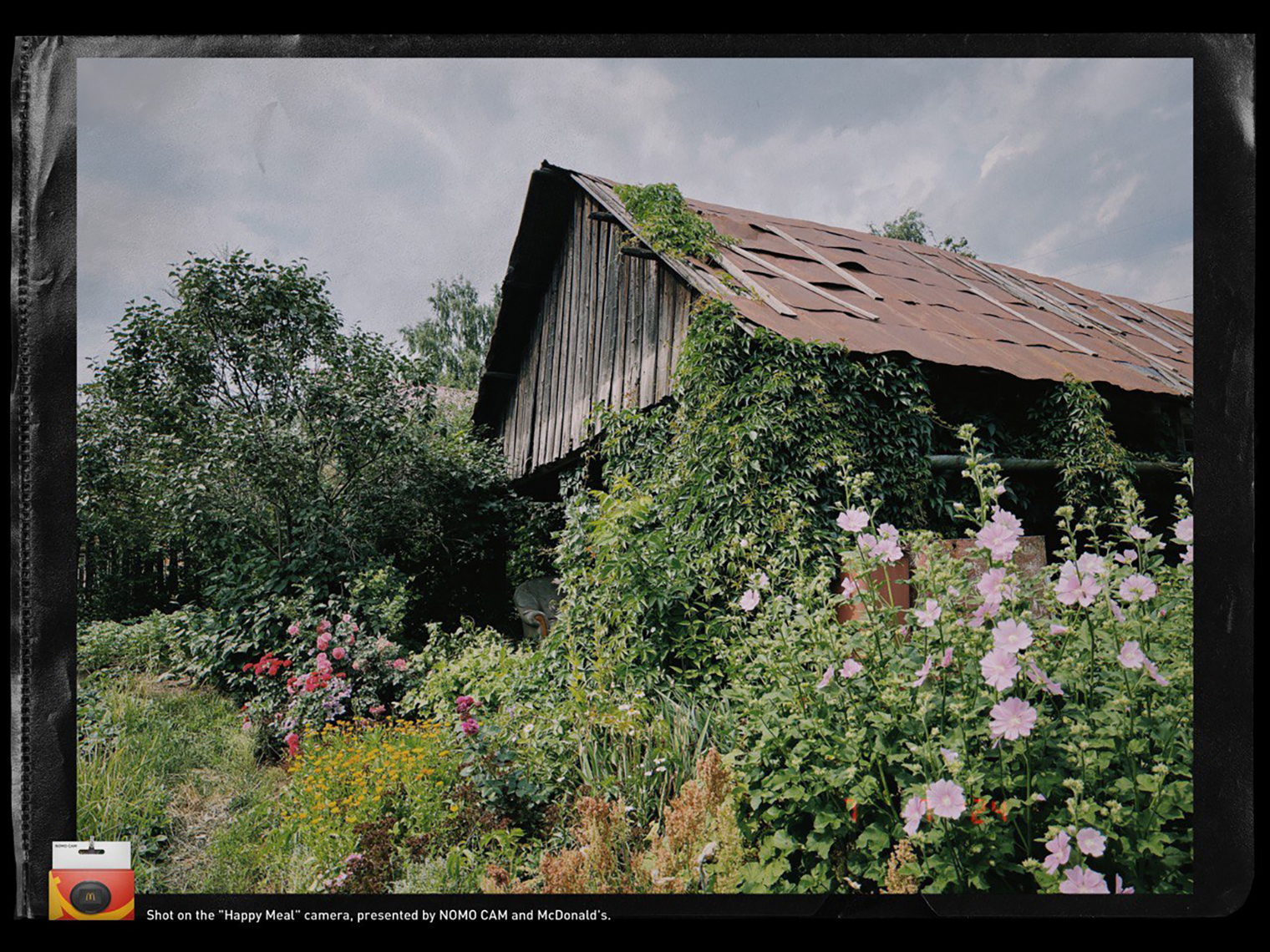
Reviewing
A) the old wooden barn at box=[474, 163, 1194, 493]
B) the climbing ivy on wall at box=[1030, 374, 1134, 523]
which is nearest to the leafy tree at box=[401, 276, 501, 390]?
the old wooden barn at box=[474, 163, 1194, 493]

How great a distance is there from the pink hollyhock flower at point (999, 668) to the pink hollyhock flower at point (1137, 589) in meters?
0.32

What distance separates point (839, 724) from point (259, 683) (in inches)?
164

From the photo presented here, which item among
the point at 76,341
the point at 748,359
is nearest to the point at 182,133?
the point at 76,341

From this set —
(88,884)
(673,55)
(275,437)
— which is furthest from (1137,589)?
(275,437)

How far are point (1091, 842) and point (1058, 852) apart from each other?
83 mm

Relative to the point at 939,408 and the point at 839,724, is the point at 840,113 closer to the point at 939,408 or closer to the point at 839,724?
the point at 839,724

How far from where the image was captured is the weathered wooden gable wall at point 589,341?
432 centimetres

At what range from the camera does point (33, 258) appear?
6.02 feet

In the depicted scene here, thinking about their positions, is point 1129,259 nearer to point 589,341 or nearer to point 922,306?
point 922,306

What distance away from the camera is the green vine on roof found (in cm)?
356

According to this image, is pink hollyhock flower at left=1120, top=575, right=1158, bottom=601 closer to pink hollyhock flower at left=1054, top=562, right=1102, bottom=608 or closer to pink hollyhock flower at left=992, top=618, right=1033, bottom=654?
pink hollyhock flower at left=1054, top=562, right=1102, bottom=608

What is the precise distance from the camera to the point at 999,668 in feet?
5.44

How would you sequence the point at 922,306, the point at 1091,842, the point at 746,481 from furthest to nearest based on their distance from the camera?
1. the point at 922,306
2. the point at 746,481
3. the point at 1091,842

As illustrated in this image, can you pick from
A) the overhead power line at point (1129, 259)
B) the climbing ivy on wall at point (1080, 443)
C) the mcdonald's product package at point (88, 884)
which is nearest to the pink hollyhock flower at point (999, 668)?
the overhead power line at point (1129, 259)
